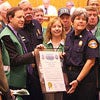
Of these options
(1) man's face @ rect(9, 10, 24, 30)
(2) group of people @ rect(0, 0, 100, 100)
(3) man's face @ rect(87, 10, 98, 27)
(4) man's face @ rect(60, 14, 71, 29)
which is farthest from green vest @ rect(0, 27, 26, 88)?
(3) man's face @ rect(87, 10, 98, 27)

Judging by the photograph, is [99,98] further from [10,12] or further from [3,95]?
[3,95]

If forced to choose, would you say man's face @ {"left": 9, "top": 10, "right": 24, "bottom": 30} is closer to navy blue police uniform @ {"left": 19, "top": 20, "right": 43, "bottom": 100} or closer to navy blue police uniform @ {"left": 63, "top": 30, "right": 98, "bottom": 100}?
navy blue police uniform @ {"left": 19, "top": 20, "right": 43, "bottom": 100}

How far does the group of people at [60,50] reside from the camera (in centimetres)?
345

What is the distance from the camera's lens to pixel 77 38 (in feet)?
12.6

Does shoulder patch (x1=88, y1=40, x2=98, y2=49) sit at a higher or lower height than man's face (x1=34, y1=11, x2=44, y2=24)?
lower

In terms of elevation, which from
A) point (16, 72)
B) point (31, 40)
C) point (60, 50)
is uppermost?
point (31, 40)

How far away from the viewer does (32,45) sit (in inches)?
161

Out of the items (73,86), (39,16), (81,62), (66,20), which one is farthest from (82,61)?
(39,16)

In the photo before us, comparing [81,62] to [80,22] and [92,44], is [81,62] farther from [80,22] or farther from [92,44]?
[80,22]

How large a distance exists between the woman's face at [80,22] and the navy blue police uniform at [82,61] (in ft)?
0.19

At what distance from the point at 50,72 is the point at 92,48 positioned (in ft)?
1.80

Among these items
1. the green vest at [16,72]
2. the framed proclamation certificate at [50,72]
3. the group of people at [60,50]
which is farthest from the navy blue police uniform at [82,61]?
the green vest at [16,72]

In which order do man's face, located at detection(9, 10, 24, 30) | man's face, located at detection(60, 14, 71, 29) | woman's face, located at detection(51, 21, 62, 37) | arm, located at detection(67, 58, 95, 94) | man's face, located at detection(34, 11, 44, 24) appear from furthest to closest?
man's face, located at detection(34, 11, 44, 24) < man's face, located at detection(60, 14, 71, 29) < woman's face, located at detection(51, 21, 62, 37) < arm, located at detection(67, 58, 95, 94) < man's face, located at detection(9, 10, 24, 30)

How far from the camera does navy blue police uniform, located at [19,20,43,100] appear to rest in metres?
3.96
